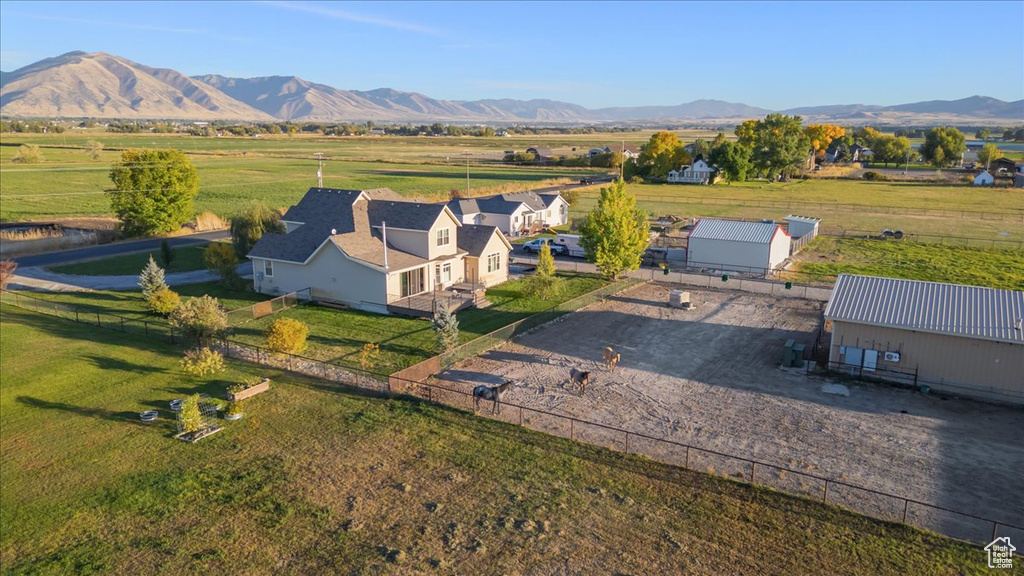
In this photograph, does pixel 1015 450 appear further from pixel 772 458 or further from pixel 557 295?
pixel 557 295

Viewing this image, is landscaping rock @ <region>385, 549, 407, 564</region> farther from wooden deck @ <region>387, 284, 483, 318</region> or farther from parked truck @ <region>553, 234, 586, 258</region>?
parked truck @ <region>553, 234, 586, 258</region>

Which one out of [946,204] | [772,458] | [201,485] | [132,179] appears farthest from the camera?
[946,204]

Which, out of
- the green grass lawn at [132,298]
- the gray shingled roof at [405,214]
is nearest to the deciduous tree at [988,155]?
the gray shingled roof at [405,214]

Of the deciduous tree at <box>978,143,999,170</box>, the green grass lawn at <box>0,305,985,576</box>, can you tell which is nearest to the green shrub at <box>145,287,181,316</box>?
the green grass lawn at <box>0,305,985,576</box>

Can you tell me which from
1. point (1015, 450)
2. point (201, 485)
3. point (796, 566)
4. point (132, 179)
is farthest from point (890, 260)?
point (132, 179)

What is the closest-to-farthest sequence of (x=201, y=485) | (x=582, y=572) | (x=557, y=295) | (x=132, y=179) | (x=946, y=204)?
(x=582, y=572), (x=201, y=485), (x=557, y=295), (x=132, y=179), (x=946, y=204)

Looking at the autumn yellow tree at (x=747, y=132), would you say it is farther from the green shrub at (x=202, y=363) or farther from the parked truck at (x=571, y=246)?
the green shrub at (x=202, y=363)

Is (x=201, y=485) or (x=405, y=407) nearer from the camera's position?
(x=201, y=485)
